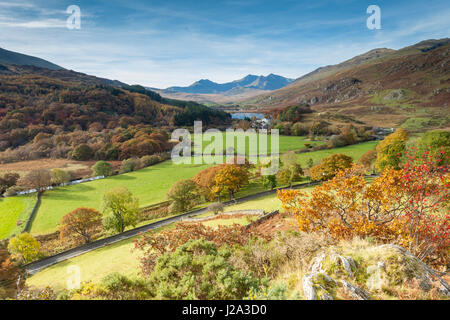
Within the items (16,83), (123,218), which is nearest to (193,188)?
(123,218)

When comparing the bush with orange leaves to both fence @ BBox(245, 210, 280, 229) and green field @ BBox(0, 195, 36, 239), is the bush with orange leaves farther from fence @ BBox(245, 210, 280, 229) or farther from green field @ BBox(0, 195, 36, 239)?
green field @ BBox(0, 195, 36, 239)

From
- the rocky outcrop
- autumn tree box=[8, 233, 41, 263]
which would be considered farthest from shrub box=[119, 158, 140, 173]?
the rocky outcrop

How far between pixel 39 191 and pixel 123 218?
36258 millimetres

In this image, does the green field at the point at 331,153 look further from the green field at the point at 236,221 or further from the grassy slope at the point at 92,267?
the grassy slope at the point at 92,267

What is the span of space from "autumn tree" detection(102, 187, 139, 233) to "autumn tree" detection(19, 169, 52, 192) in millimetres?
32566

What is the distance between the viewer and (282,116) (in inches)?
5468

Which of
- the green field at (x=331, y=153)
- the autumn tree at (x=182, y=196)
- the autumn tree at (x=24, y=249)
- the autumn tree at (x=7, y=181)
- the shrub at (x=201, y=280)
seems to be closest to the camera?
the shrub at (x=201, y=280)

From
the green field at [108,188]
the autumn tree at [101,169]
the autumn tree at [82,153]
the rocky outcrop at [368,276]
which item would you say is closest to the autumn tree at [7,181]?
the green field at [108,188]

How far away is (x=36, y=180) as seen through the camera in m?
51.0

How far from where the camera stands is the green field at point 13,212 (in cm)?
3533

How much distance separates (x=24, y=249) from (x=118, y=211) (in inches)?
415

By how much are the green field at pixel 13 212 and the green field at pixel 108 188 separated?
1991 mm

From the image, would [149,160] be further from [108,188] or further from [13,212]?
[13,212]
